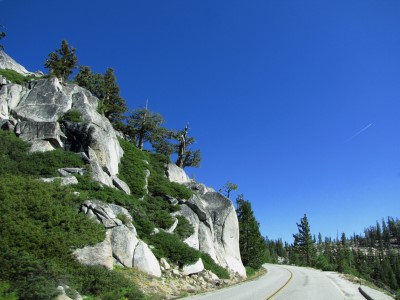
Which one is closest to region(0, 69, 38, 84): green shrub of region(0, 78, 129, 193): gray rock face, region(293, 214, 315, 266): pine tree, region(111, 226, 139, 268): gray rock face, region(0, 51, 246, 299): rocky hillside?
region(0, 51, 246, 299): rocky hillside

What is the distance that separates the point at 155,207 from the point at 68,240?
14.2 m

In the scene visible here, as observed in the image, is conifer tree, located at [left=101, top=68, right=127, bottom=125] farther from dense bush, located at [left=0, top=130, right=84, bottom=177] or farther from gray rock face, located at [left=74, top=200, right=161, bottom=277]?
gray rock face, located at [left=74, top=200, right=161, bottom=277]

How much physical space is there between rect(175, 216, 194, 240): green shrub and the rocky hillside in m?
0.10

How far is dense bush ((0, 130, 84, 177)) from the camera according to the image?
22953mm

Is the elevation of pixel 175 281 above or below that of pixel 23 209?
below

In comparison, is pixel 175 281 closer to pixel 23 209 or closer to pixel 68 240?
pixel 68 240

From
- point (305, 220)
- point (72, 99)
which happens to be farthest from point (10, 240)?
point (305, 220)

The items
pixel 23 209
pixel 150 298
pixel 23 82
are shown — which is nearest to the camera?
pixel 150 298

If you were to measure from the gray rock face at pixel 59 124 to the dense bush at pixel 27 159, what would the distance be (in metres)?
1.22

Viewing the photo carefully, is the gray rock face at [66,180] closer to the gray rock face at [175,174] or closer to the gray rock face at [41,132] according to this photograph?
the gray rock face at [41,132]

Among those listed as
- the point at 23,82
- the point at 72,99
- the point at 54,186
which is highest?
the point at 23,82

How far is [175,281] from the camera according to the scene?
20672mm

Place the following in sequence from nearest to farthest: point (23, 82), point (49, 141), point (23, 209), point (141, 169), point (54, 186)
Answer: point (23, 209)
point (54, 186)
point (49, 141)
point (141, 169)
point (23, 82)

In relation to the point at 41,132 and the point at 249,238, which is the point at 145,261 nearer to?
the point at 41,132
